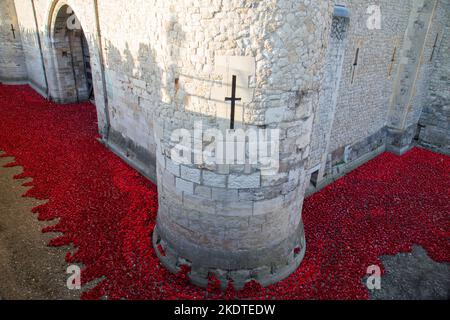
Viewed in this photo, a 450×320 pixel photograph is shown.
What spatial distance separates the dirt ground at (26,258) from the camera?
161 inches

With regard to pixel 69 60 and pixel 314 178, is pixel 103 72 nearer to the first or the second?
pixel 69 60

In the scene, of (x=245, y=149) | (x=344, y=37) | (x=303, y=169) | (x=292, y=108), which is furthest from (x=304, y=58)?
(x=344, y=37)

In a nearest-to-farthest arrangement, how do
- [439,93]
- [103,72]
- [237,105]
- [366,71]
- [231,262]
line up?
[237,105], [231,262], [366,71], [103,72], [439,93]

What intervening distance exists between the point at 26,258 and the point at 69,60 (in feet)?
33.9

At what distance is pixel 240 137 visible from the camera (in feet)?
11.7

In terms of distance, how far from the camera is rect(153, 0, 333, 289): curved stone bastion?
3279mm

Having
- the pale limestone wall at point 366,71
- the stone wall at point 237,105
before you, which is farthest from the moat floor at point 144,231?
the pale limestone wall at point 366,71

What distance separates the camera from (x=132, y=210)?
5.86m

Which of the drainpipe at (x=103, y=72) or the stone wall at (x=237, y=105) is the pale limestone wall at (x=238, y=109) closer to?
the stone wall at (x=237, y=105)

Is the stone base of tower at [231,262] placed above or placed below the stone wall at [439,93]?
below

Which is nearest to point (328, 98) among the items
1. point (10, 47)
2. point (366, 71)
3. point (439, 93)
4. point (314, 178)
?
point (314, 178)

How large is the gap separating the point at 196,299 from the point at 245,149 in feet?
7.30

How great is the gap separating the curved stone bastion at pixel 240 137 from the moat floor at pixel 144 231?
49 centimetres
